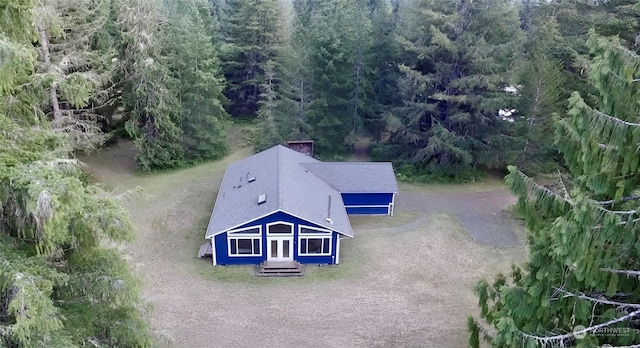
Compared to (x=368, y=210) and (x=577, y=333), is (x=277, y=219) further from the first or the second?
(x=577, y=333)

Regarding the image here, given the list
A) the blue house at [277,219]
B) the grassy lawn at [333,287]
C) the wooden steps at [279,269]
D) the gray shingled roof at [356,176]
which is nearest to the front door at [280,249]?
the blue house at [277,219]

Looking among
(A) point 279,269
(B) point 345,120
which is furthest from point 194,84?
(A) point 279,269

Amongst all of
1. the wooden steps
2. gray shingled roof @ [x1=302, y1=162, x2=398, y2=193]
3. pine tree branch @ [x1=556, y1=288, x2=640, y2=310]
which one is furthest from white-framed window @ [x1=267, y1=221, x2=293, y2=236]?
pine tree branch @ [x1=556, y1=288, x2=640, y2=310]

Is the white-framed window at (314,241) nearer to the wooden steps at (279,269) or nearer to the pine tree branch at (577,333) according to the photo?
the wooden steps at (279,269)

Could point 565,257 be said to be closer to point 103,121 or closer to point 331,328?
point 331,328

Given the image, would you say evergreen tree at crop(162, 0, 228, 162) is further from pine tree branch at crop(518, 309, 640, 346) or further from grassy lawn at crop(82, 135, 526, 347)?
pine tree branch at crop(518, 309, 640, 346)
